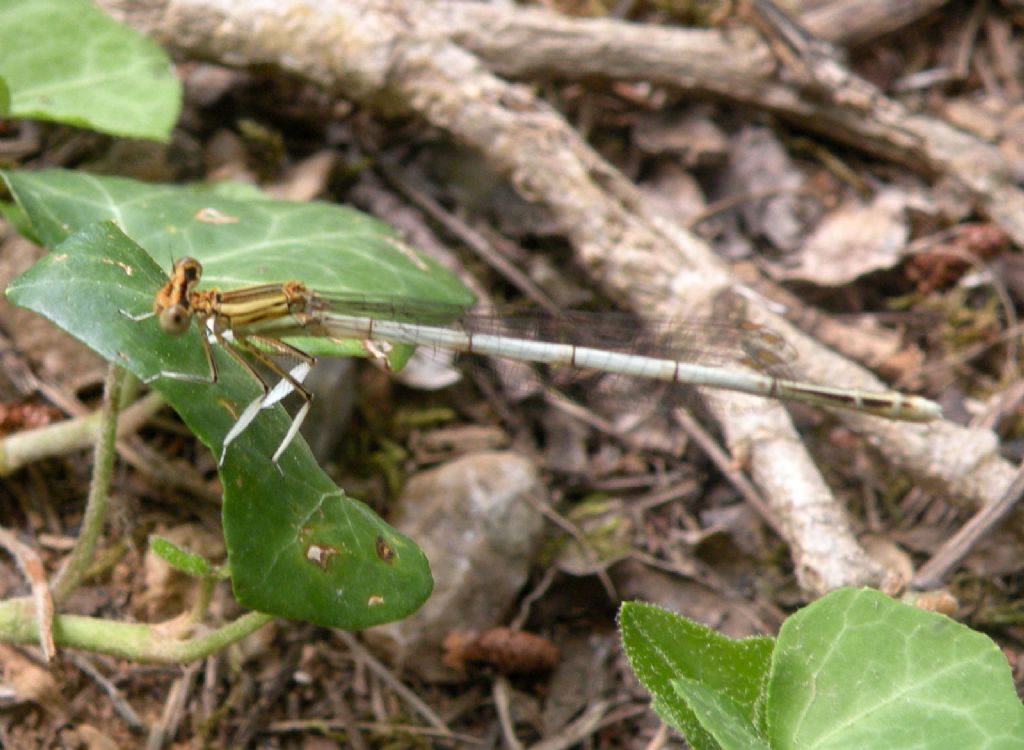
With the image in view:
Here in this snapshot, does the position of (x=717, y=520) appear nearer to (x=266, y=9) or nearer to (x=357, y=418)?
(x=357, y=418)

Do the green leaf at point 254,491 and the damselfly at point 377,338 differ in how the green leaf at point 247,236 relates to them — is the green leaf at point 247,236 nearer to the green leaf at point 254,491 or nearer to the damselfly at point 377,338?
the damselfly at point 377,338

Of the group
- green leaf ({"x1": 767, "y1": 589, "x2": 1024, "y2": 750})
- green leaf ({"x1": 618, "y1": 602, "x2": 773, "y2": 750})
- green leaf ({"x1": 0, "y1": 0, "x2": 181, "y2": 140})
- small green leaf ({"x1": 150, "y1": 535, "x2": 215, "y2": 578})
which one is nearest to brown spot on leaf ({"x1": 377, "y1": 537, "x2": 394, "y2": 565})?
small green leaf ({"x1": 150, "y1": 535, "x2": 215, "y2": 578})

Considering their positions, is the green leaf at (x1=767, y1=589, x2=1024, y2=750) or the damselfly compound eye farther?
the damselfly compound eye

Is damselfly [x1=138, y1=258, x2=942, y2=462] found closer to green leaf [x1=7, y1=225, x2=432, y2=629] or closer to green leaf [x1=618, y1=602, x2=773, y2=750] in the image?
green leaf [x1=7, y1=225, x2=432, y2=629]

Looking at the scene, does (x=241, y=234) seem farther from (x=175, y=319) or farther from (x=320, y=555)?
(x=320, y=555)

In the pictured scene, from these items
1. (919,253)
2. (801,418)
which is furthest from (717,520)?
(919,253)

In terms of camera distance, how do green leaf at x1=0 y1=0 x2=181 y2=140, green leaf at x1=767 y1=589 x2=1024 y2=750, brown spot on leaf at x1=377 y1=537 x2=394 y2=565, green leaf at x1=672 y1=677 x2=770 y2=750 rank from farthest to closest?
1. green leaf at x1=0 y1=0 x2=181 y2=140
2. brown spot on leaf at x1=377 y1=537 x2=394 y2=565
3. green leaf at x1=767 y1=589 x2=1024 y2=750
4. green leaf at x1=672 y1=677 x2=770 y2=750
